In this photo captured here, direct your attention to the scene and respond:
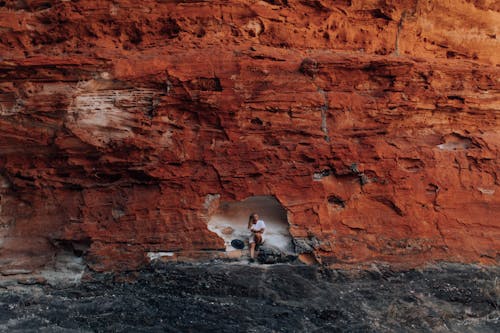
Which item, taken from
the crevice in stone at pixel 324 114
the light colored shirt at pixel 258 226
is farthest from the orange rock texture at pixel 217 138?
the light colored shirt at pixel 258 226

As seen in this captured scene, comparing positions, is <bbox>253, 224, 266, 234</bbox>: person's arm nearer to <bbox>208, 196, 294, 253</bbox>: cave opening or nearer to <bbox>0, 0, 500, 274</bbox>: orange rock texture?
<bbox>208, 196, 294, 253</bbox>: cave opening

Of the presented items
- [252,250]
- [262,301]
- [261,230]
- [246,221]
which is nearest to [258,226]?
[261,230]

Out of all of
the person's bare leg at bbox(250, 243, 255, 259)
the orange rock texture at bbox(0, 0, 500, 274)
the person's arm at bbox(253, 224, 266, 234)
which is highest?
the orange rock texture at bbox(0, 0, 500, 274)

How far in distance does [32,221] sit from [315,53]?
539 cm

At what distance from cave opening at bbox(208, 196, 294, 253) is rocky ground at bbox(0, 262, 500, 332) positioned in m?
0.57

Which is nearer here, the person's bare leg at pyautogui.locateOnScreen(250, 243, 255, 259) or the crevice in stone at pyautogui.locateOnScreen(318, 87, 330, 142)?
the person's bare leg at pyautogui.locateOnScreen(250, 243, 255, 259)

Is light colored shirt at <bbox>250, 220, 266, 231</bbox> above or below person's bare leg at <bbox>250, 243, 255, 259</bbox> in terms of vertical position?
above

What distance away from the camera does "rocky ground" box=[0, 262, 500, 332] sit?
6.05 metres

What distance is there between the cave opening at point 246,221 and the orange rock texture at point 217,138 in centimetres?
32

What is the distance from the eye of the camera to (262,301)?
254 inches

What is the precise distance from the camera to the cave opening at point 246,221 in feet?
24.7

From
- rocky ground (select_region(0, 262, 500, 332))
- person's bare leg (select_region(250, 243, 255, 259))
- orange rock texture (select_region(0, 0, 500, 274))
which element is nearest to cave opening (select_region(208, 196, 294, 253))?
person's bare leg (select_region(250, 243, 255, 259))

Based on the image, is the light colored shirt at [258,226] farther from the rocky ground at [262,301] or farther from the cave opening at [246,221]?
the rocky ground at [262,301]

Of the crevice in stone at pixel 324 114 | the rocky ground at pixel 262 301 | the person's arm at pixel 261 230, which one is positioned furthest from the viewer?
the crevice in stone at pixel 324 114
